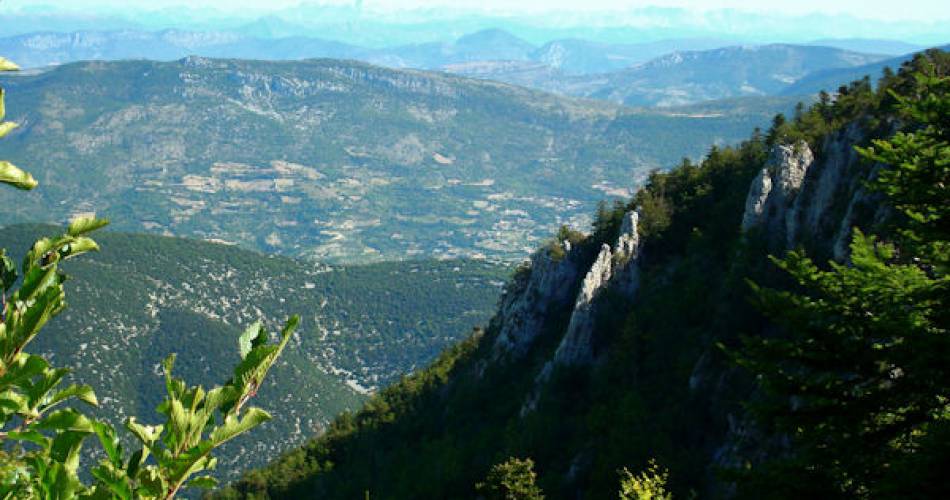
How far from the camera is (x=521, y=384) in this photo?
75.2 metres

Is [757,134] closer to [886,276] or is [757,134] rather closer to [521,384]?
[521,384]

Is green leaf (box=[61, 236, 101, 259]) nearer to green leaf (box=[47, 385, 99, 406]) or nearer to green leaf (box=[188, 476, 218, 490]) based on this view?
green leaf (box=[47, 385, 99, 406])

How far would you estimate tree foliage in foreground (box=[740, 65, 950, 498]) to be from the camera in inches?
563

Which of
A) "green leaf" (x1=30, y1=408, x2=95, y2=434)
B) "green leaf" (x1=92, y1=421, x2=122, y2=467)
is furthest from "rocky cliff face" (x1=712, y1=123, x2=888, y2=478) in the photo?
"green leaf" (x1=30, y1=408, x2=95, y2=434)

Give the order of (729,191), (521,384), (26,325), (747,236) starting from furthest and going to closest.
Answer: (521,384) < (729,191) < (747,236) < (26,325)

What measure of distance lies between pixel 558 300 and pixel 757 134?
2703 cm

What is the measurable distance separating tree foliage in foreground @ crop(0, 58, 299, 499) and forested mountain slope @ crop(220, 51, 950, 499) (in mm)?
11732

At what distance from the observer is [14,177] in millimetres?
6078

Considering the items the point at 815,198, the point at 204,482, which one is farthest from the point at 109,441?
the point at 815,198

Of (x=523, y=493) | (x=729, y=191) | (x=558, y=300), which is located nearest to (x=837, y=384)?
(x=523, y=493)

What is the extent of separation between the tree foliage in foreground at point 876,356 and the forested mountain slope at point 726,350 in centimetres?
5

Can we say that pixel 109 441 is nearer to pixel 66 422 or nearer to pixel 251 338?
pixel 66 422

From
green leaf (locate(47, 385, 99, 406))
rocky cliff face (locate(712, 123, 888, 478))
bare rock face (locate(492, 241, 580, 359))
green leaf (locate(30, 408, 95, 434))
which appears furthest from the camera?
bare rock face (locate(492, 241, 580, 359))

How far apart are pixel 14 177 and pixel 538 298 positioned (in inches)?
3000
